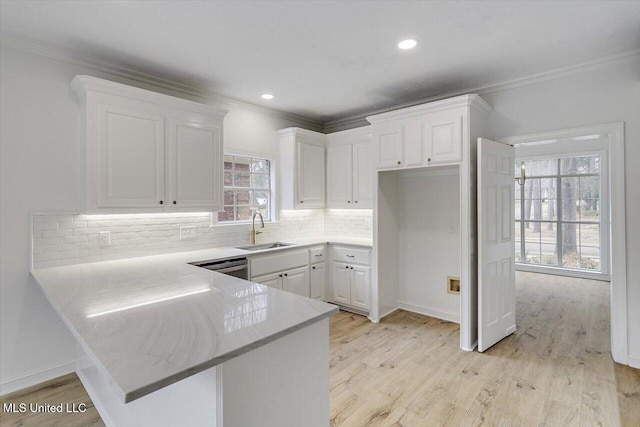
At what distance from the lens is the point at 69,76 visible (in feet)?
9.20

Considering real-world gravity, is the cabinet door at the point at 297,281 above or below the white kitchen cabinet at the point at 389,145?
below

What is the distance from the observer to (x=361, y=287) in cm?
410

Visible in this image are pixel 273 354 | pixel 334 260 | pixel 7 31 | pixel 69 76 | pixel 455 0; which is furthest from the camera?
pixel 334 260

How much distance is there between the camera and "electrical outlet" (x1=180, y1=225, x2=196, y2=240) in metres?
3.51

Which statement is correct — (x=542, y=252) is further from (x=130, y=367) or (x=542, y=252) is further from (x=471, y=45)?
(x=130, y=367)

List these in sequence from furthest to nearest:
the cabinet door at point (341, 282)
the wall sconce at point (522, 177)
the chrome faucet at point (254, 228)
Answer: the wall sconce at point (522, 177), the cabinet door at point (341, 282), the chrome faucet at point (254, 228)

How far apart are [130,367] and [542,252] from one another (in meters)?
7.95

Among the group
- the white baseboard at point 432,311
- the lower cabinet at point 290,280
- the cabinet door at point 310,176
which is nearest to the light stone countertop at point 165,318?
the lower cabinet at point 290,280

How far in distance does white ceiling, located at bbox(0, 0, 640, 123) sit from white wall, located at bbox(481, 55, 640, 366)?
0.19 metres

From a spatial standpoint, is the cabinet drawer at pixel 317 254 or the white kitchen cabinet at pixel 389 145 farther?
the cabinet drawer at pixel 317 254

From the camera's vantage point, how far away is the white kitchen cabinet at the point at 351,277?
405 centimetres

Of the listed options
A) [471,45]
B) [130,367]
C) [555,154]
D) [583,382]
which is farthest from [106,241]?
[555,154]

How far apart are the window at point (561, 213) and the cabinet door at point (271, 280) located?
5.87 m

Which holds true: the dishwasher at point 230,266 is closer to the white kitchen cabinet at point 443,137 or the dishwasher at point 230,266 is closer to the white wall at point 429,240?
the white wall at point 429,240
